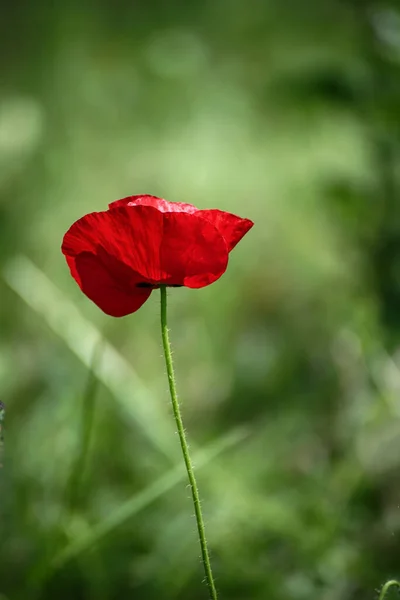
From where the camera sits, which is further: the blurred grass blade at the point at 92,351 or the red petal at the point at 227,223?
the blurred grass blade at the point at 92,351

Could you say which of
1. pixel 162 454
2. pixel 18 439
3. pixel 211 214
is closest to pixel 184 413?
pixel 162 454

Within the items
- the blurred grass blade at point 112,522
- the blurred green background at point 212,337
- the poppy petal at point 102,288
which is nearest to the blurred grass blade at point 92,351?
the blurred green background at point 212,337

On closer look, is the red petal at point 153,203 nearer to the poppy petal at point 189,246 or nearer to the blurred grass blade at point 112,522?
the poppy petal at point 189,246

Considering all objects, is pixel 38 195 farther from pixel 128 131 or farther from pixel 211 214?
pixel 211 214

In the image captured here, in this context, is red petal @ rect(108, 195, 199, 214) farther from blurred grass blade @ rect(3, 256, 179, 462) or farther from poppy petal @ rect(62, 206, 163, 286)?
blurred grass blade @ rect(3, 256, 179, 462)

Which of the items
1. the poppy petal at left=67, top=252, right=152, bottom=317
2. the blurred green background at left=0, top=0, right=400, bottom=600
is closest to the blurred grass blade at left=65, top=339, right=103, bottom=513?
the blurred green background at left=0, top=0, right=400, bottom=600

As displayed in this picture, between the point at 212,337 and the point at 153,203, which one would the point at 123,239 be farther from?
the point at 212,337

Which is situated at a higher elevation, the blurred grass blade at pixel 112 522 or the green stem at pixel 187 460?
the blurred grass blade at pixel 112 522
